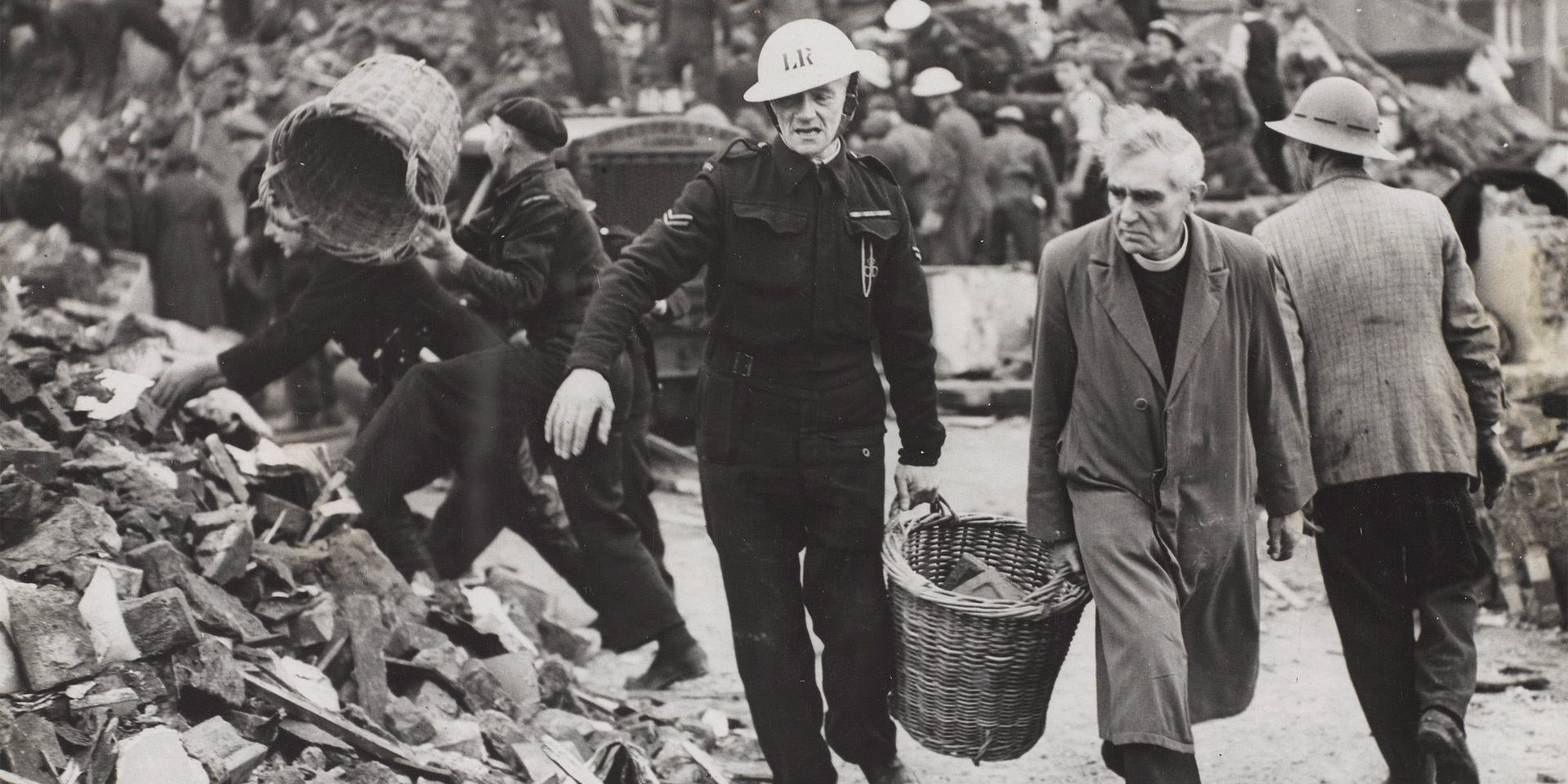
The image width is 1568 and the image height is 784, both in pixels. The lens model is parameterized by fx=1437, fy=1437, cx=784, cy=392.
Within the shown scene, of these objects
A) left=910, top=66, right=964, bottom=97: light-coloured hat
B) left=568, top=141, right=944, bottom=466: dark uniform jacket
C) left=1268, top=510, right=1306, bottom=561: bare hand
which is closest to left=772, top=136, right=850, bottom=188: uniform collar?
left=568, top=141, right=944, bottom=466: dark uniform jacket

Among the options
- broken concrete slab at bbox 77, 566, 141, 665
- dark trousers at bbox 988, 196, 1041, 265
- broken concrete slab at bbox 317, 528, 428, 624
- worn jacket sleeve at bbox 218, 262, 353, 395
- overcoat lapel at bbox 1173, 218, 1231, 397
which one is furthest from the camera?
dark trousers at bbox 988, 196, 1041, 265

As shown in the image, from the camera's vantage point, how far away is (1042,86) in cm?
1834

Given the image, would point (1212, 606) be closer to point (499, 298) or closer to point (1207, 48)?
point (499, 298)

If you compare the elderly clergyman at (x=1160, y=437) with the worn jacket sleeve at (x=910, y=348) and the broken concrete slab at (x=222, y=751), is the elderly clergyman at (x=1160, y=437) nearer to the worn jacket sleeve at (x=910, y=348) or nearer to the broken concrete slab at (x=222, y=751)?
the worn jacket sleeve at (x=910, y=348)

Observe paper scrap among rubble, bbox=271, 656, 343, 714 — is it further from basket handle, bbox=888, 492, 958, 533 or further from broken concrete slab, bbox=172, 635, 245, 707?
basket handle, bbox=888, 492, 958, 533

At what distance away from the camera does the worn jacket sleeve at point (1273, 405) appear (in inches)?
147

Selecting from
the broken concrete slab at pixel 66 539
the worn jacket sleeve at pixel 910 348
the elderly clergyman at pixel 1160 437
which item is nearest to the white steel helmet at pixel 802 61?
the worn jacket sleeve at pixel 910 348

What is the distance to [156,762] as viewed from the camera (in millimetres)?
3574

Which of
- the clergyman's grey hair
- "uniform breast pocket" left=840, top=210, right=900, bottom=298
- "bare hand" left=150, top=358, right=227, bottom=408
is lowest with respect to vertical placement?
"bare hand" left=150, top=358, right=227, bottom=408

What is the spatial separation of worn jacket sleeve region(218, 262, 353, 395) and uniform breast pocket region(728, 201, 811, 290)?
2313 mm

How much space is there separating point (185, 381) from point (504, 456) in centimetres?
129

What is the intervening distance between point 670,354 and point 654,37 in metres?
11.3

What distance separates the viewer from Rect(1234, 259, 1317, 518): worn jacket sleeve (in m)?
3.73

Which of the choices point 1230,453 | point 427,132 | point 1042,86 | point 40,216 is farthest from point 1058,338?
point 1042,86
